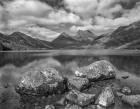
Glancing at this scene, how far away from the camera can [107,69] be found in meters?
26.2

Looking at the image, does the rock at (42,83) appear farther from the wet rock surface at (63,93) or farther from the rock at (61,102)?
the rock at (61,102)

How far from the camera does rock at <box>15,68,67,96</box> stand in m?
18.9

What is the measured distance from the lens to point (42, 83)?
1900cm

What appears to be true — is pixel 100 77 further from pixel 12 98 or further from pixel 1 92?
pixel 1 92

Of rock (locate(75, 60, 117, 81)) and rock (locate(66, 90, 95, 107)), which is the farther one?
rock (locate(75, 60, 117, 81))

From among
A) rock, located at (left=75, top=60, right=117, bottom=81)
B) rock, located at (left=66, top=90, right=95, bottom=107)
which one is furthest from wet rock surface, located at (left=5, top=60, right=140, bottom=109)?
rock, located at (left=75, top=60, right=117, bottom=81)

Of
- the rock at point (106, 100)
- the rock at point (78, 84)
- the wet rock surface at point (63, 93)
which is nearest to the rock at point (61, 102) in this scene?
the wet rock surface at point (63, 93)

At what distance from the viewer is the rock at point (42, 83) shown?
61.9 ft

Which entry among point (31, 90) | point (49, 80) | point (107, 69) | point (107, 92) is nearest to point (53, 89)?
point (49, 80)

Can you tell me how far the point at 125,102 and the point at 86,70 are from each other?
10.4 meters

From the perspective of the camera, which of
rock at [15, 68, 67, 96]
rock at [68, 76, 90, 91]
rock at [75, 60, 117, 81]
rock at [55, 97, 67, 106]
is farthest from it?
rock at [75, 60, 117, 81]

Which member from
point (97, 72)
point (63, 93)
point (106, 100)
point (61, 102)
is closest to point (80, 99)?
point (61, 102)

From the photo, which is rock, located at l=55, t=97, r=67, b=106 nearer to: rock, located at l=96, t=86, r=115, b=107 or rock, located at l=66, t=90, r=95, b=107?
rock, located at l=66, t=90, r=95, b=107

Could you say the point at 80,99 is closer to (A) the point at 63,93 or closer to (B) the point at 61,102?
(B) the point at 61,102
